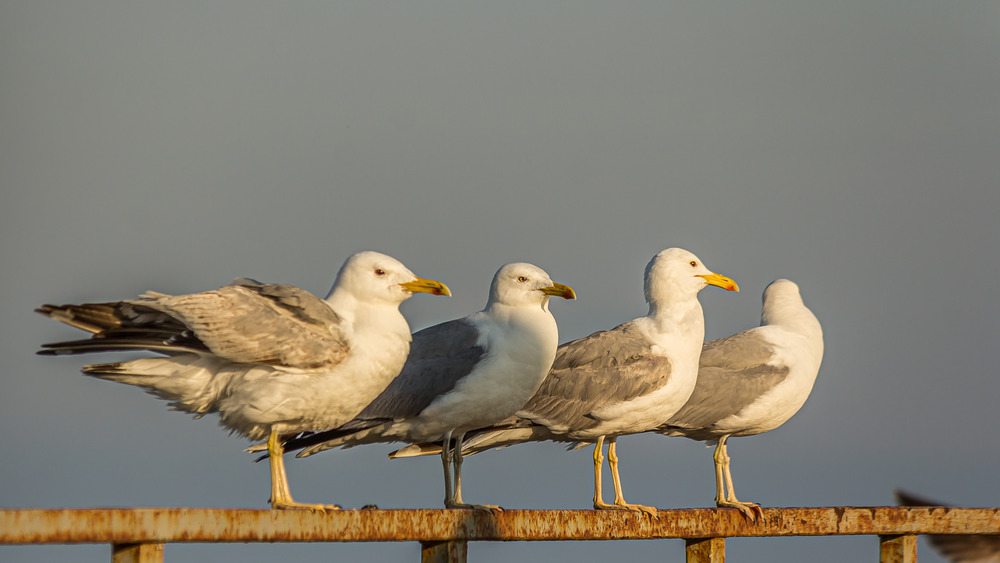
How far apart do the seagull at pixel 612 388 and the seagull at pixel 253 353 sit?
8.01 feet

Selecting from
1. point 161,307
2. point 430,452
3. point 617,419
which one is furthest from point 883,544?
point 161,307

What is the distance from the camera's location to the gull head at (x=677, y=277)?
41.1 feet

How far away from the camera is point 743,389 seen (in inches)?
494

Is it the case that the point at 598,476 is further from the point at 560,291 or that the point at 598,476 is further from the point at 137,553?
the point at 137,553

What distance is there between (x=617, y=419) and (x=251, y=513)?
5.05 metres

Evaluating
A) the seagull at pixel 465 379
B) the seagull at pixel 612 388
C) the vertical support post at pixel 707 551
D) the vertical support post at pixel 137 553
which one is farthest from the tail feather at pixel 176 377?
the vertical support post at pixel 707 551

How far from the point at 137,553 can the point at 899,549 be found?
658 cm

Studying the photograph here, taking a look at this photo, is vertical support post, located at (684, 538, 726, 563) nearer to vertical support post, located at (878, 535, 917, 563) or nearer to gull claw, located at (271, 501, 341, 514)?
vertical support post, located at (878, 535, 917, 563)

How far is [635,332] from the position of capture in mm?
12086

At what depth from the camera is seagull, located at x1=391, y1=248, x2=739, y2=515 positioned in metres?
11.4

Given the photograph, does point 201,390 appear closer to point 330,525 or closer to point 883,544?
point 330,525

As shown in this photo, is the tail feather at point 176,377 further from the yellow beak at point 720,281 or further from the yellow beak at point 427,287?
the yellow beak at point 720,281

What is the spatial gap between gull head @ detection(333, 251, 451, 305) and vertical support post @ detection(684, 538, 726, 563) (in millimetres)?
2956

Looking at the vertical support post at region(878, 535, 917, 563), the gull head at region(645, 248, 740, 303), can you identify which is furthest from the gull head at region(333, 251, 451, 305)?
the vertical support post at region(878, 535, 917, 563)
